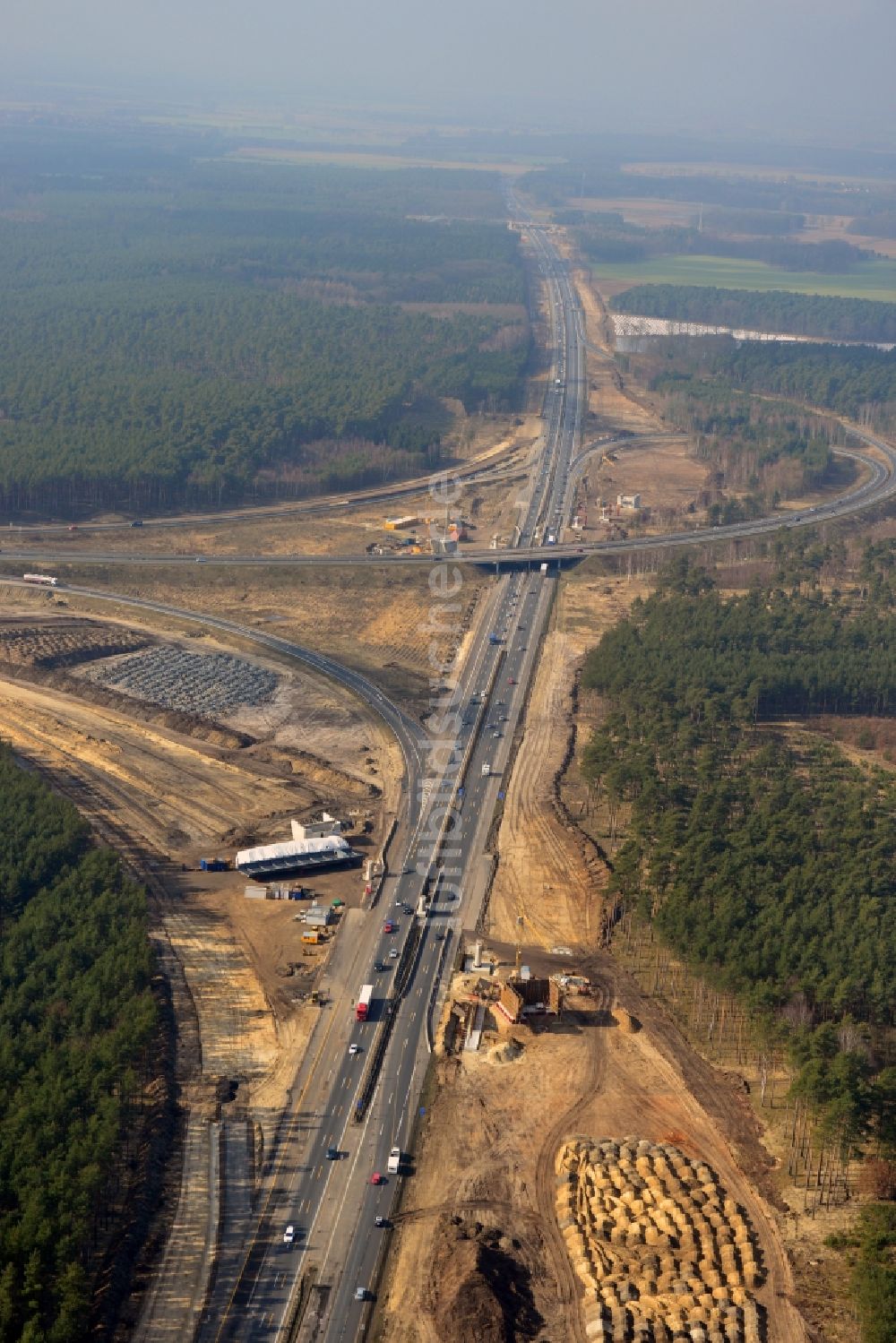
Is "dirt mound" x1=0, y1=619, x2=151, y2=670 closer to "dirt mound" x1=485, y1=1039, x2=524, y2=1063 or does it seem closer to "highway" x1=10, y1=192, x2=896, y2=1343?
"highway" x1=10, y1=192, x2=896, y2=1343

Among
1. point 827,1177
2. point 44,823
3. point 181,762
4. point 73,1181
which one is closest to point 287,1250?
point 73,1181

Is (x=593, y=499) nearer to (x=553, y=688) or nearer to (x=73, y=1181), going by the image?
(x=553, y=688)

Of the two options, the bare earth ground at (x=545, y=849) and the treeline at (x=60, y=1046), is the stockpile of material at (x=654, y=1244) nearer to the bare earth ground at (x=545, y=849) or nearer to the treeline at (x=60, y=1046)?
the bare earth ground at (x=545, y=849)

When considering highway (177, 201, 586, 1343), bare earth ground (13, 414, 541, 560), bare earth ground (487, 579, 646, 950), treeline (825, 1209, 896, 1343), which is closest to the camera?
treeline (825, 1209, 896, 1343)

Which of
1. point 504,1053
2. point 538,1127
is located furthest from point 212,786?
point 538,1127

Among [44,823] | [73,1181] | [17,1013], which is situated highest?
[44,823]

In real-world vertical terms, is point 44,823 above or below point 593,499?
below

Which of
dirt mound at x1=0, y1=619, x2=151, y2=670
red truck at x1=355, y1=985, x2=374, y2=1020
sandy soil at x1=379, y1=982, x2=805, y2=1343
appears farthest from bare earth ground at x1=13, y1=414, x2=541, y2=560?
sandy soil at x1=379, y1=982, x2=805, y2=1343

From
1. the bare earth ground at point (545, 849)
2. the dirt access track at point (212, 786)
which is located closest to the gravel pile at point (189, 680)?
the dirt access track at point (212, 786)
